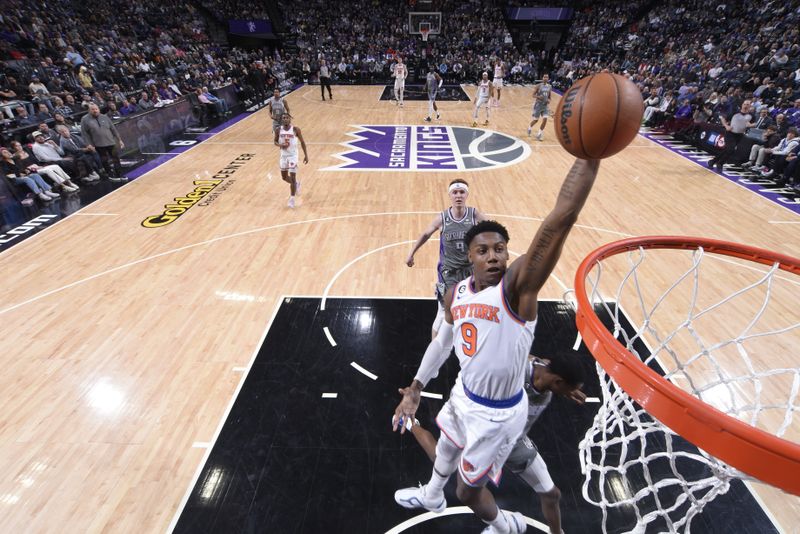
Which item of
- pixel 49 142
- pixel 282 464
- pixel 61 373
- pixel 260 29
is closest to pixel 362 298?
pixel 282 464

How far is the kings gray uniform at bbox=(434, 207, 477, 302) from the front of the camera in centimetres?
391

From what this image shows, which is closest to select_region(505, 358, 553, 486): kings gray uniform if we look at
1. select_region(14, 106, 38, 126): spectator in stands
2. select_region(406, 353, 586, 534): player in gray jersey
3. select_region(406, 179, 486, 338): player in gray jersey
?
select_region(406, 353, 586, 534): player in gray jersey

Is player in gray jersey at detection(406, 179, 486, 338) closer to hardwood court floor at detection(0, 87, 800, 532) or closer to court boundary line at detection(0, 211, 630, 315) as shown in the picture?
hardwood court floor at detection(0, 87, 800, 532)

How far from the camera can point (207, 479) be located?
3377mm

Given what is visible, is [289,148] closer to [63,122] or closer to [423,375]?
[63,122]

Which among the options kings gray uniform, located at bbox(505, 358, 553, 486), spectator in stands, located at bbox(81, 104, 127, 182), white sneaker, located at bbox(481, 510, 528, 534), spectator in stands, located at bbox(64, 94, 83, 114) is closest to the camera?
kings gray uniform, located at bbox(505, 358, 553, 486)

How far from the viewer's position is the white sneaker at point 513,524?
2.82 m

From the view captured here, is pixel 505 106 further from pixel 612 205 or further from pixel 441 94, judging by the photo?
pixel 612 205

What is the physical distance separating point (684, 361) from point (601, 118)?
377cm

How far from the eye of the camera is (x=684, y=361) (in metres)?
4.49

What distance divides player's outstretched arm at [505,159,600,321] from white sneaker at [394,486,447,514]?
1.79 meters

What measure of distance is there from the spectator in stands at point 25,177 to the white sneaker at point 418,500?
9310mm

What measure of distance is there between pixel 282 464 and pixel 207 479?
1.84 ft

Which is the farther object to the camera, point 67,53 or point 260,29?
point 260,29
